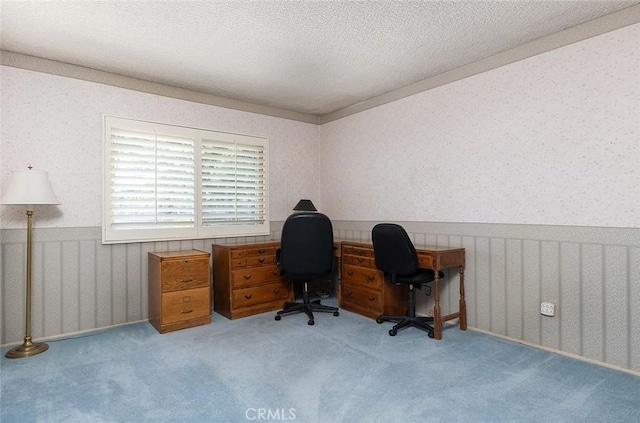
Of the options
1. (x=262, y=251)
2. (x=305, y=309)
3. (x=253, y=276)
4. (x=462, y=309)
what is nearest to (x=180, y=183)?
(x=262, y=251)

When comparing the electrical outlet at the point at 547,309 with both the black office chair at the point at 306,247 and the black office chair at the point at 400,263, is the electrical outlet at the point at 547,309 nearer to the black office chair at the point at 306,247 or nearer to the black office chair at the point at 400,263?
the black office chair at the point at 400,263

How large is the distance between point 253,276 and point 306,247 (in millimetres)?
801

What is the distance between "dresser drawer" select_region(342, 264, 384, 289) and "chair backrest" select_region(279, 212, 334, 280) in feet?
1.55

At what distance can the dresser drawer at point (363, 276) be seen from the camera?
3660 millimetres

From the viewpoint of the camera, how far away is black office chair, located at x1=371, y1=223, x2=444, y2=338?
315 cm

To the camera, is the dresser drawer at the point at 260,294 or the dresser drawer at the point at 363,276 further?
the dresser drawer at the point at 260,294

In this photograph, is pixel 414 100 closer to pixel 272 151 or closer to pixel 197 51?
pixel 272 151

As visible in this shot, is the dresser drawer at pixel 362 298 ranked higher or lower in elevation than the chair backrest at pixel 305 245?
lower

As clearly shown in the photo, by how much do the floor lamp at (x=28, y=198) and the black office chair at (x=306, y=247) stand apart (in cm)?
203

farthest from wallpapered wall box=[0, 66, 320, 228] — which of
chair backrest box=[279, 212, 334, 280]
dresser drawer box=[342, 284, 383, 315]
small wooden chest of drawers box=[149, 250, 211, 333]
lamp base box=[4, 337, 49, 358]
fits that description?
dresser drawer box=[342, 284, 383, 315]

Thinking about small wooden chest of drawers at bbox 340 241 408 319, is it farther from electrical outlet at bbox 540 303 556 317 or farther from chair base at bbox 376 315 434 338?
electrical outlet at bbox 540 303 556 317

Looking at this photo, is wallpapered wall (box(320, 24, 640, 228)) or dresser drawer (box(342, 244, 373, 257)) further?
dresser drawer (box(342, 244, 373, 257))

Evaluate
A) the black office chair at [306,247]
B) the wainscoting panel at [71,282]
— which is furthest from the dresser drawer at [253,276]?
the wainscoting panel at [71,282]

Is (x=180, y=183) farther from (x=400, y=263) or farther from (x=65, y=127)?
(x=400, y=263)
